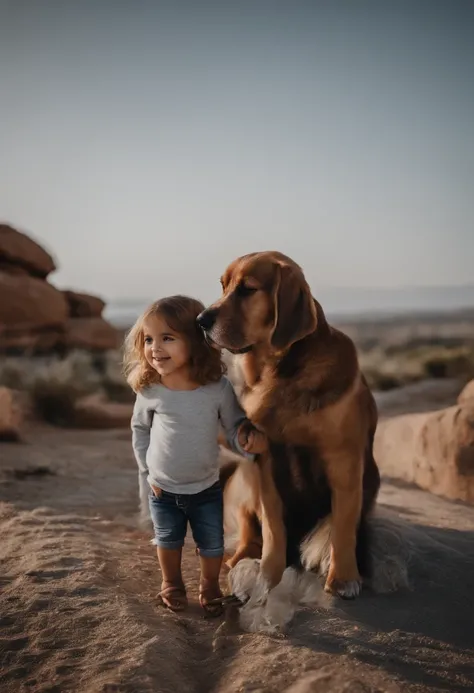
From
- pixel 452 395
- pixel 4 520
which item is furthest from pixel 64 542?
pixel 452 395

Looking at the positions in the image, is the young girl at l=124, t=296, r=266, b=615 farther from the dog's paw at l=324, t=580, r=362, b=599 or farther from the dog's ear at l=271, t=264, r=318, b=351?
the dog's paw at l=324, t=580, r=362, b=599

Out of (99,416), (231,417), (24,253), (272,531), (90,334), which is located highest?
(24,253)

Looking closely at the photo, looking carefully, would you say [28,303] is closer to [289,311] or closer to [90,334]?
[90,334]

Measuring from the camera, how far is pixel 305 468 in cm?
308

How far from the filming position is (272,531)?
3.15m

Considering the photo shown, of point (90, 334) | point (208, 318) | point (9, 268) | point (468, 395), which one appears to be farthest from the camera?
point (90, 334)

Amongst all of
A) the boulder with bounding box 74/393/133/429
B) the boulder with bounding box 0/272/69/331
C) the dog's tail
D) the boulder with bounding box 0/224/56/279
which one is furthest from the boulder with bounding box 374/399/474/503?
the boulder with bounding box 0/224/56/279

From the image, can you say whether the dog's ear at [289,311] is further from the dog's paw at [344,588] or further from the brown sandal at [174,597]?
the brown sandal at [174,597]

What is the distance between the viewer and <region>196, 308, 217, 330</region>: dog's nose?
9.28ft

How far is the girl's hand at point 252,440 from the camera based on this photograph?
3.01 metres

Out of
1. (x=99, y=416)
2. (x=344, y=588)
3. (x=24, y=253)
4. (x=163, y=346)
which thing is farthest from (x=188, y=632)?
(x=24, y=253)

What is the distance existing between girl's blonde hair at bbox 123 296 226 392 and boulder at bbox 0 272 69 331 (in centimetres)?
1340

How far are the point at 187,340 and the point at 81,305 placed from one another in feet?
55.3

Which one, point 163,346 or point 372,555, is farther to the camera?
point 372,555
